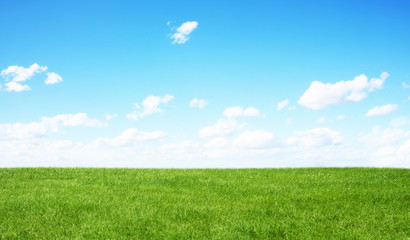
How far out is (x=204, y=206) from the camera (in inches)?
505

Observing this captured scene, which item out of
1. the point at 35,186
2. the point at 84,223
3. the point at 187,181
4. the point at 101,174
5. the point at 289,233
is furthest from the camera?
the point at 101,174

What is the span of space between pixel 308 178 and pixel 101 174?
1085 centimetres

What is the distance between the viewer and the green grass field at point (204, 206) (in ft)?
34.8

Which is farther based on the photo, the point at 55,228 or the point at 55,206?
the point at 55,206

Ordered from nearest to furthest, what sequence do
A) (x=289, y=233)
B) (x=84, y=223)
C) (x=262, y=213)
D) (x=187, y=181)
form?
(x=289, y=233)
(x=84, y=223)
(x=262, y=213)
(x=187, y=181)

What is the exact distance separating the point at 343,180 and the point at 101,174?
12457 millimetres

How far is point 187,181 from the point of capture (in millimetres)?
17781

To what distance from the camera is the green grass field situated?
10.6 metres

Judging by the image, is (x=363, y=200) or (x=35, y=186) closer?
(x=363, y=200)

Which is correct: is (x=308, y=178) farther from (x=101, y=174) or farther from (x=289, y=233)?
(x=101, y=174)

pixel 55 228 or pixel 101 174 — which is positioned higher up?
pixel 101 174

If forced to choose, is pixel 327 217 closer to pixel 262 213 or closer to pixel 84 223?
pixel 262 213

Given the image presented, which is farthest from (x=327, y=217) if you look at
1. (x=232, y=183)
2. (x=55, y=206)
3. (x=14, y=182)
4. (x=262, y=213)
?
(x=14, y=182)

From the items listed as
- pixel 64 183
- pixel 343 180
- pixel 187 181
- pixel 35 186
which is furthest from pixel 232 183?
pixel 35 186
